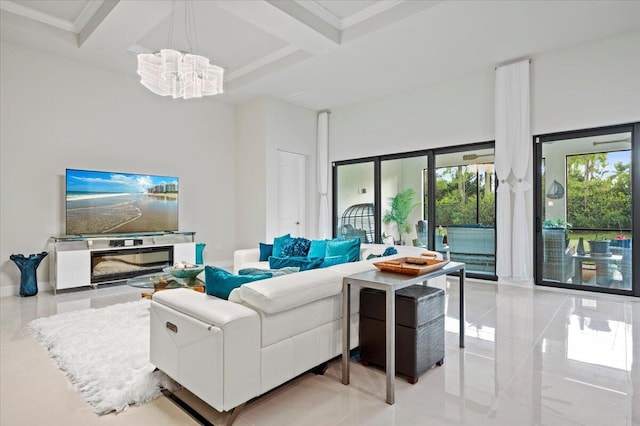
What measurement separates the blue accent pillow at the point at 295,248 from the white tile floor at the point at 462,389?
1.78m

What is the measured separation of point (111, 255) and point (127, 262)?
25 centimetres

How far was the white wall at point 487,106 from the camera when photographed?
4332 mm

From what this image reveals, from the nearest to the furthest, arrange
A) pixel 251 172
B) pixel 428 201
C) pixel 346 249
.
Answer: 1. pixel 346 249
2. pixel 428 201
3. pixel 251 172

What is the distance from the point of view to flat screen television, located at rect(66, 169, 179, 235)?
4.96 metres

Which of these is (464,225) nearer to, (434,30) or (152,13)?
(434,30)

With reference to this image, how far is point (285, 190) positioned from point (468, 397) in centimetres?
546

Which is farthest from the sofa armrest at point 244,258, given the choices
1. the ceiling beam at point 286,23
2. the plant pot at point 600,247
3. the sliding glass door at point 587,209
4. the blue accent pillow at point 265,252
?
the plant pot at point 600,247

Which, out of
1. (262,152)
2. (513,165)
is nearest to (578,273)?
(513,165)

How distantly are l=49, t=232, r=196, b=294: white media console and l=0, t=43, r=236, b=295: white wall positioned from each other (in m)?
0.42

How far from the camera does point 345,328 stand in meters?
2.25

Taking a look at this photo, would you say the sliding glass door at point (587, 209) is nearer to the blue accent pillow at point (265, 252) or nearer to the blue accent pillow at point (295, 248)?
the blue accent pillow at point (295, 248)

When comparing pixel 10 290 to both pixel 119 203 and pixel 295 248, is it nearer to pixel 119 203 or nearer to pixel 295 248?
pixel 119 203

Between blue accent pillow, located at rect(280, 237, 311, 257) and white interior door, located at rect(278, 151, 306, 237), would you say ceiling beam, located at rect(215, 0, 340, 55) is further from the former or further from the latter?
white interior door, located at rect(278, 151, 306, 237)

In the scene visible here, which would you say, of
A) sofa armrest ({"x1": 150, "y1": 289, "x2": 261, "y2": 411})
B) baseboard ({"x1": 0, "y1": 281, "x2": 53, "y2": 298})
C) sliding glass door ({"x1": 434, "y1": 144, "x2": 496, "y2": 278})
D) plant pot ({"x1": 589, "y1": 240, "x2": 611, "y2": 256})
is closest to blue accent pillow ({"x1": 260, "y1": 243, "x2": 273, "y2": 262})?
sofa armrest ({"x1": 150, "y1": 289, "x2": 261, "y2": 411})
